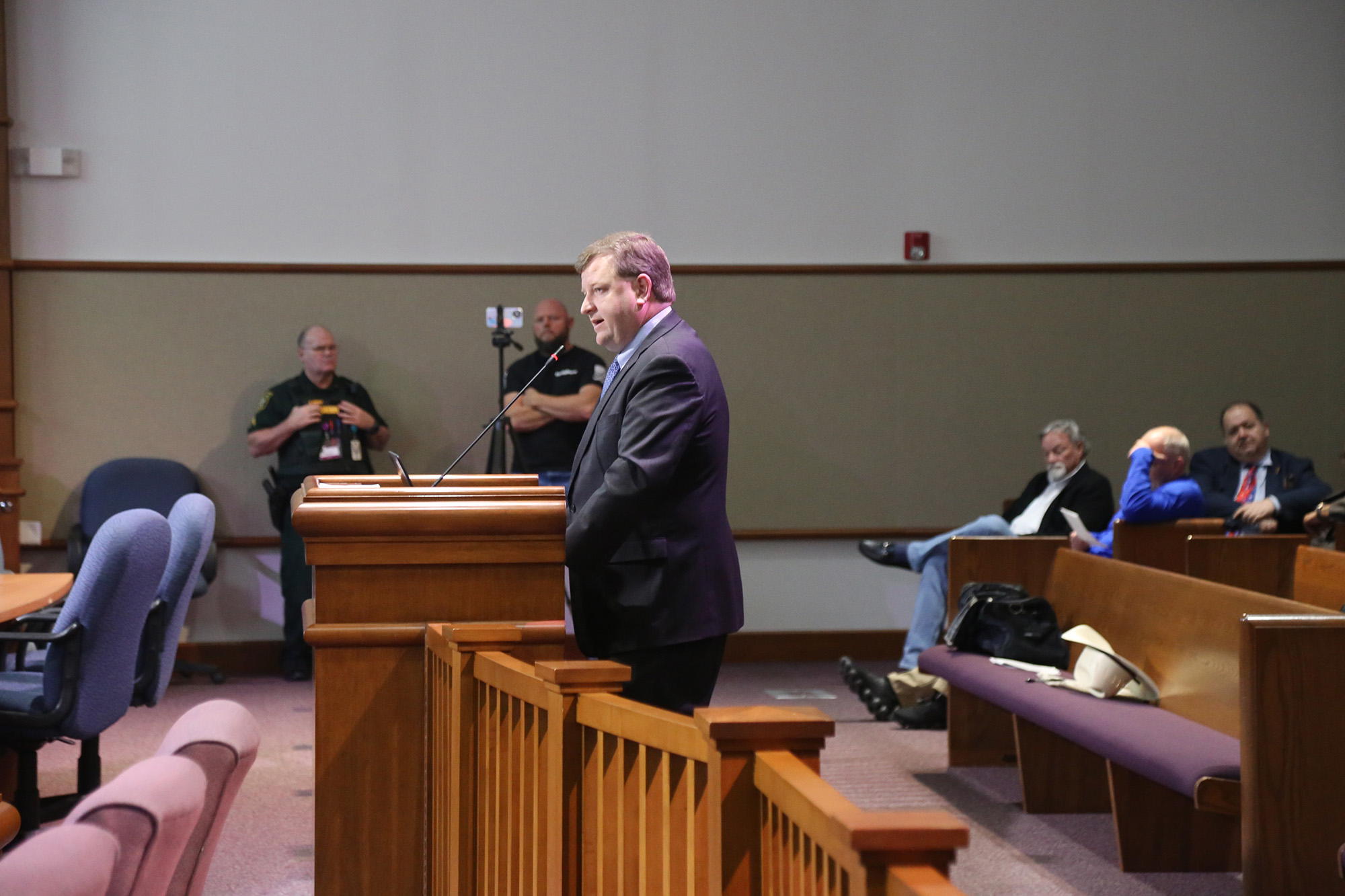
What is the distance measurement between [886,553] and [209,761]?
4613 mm

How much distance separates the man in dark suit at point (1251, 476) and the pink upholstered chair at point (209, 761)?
4744mm

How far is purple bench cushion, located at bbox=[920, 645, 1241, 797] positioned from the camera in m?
2.96

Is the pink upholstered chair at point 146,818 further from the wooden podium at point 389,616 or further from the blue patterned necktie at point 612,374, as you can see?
the blue patterned necktie at point 612,374

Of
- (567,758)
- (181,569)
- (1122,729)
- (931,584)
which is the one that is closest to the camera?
(567,758)

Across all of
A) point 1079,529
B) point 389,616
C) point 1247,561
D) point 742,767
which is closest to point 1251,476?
point 1079,529

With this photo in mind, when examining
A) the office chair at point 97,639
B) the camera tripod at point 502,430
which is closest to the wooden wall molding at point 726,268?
the camera tripod at point 502,430

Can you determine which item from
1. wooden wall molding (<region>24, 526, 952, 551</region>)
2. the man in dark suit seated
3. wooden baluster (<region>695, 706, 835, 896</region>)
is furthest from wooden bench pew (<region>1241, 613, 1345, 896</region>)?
wooden wall molding (<region>24, 526, 952, 551</region>)

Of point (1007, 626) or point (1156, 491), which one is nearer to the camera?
point (1007, 626)

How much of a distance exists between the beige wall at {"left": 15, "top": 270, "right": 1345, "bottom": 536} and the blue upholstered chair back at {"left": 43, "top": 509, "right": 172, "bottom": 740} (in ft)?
9.31

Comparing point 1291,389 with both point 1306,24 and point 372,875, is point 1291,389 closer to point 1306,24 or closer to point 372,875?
point 1306,24

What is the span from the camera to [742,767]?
1196mm

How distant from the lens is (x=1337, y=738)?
109 inches

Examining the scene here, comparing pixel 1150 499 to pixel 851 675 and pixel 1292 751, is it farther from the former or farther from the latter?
pixel 1292 751

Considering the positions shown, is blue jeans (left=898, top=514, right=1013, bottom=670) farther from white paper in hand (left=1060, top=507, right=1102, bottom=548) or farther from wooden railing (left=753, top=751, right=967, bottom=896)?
wooden railing (left=753, top=751, right=967, bottom=896)
